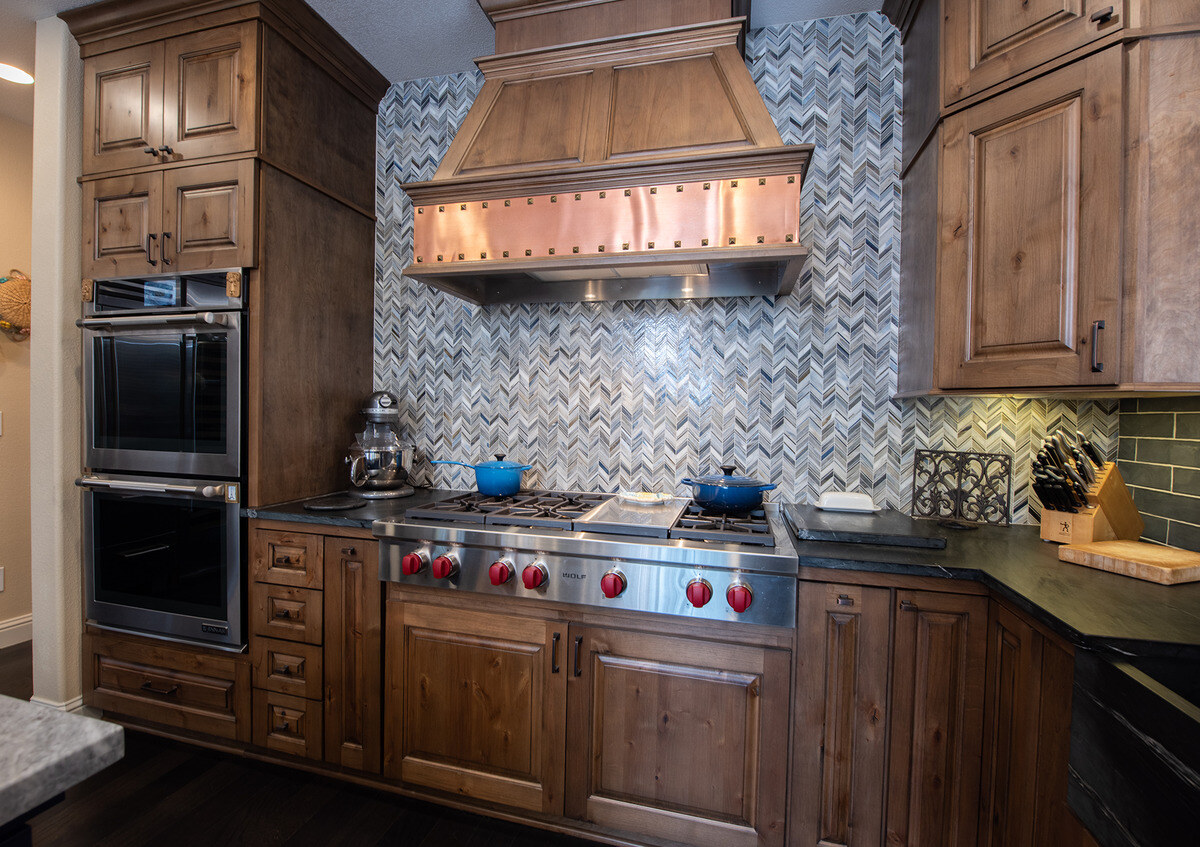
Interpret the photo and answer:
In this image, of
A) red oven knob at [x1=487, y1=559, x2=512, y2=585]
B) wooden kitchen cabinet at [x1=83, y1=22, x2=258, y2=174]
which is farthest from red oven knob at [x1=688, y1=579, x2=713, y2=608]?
wooden kitchen cabinet at [x1=83, y1=22, x2=258, y2=174]

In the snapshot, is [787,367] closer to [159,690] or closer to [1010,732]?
[1010,732]

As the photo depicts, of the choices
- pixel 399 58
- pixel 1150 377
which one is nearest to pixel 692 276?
pixel 1150 377

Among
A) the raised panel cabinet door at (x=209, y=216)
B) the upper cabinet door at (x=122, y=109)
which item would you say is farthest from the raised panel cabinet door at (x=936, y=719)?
the upper cabinet door at (x=122, y=109)

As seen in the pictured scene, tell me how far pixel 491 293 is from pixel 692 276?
862 mm

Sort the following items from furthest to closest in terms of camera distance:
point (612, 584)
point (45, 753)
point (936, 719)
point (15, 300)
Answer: point (15, 300), point (612, 584), point (936, 719), point (45, 753)

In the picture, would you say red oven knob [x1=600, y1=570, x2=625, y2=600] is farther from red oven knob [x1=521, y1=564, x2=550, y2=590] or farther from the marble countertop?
the marble countertop

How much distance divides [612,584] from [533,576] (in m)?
0.24

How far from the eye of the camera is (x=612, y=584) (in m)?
1.55

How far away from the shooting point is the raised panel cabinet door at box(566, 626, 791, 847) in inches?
59.7

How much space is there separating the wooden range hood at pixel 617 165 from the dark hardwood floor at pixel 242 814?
1848 millimetres

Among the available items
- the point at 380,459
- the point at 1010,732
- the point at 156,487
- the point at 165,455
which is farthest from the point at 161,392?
the point at 1010,732

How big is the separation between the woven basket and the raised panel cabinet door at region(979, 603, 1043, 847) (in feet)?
15.0

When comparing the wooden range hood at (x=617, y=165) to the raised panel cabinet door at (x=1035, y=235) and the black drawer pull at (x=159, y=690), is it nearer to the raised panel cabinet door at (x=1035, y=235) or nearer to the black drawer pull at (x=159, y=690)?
the raised panel cabinet door at (x=1035, y=235)

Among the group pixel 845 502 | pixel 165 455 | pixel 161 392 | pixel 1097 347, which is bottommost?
pixel 845 502
